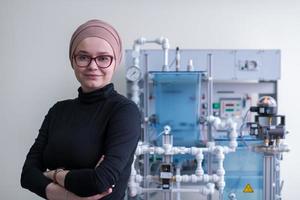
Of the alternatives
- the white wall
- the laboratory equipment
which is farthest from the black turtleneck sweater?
the white wall

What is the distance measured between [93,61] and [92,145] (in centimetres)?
25

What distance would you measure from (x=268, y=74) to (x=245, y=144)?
0.61 m

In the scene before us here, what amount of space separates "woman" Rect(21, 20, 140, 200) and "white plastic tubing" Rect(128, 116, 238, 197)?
959 millimetres

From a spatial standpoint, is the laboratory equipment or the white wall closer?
the laboratory equipment

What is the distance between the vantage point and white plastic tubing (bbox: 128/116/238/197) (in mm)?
1817

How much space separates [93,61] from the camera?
32.5 inches

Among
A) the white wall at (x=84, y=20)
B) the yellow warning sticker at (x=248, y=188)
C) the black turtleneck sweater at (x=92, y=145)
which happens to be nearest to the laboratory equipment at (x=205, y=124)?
the yellow warning sticker at (x=248, y=188)

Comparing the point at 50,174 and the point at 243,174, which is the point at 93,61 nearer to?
the point at 50,174

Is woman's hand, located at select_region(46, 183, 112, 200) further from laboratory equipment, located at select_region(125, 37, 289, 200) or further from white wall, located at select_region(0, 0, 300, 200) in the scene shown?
white wall, located at select_region(0, 0, 300, 200)

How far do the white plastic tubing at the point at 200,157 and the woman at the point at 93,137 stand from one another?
96 cm

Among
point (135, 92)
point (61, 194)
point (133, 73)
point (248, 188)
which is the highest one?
point (133, 73)

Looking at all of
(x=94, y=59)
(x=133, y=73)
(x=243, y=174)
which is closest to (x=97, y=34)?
(x=94, y=59)

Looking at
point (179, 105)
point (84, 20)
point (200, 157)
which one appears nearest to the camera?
point (200, 157)

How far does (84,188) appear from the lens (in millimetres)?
788
